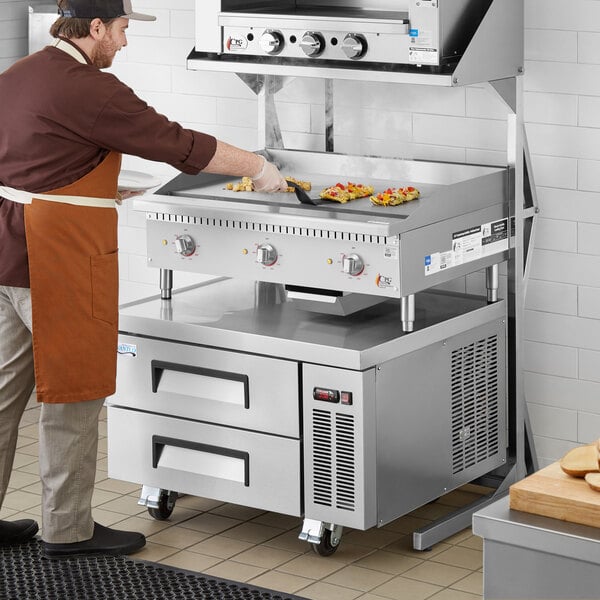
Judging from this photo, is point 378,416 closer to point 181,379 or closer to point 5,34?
point 181,379

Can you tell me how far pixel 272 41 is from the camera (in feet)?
13.4

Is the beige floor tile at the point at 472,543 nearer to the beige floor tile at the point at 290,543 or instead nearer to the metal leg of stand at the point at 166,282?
the beige floor tile at the point at 290,543

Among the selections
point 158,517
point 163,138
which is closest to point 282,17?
point 163,138

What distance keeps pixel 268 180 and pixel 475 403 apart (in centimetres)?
102

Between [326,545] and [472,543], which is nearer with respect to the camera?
[326,545]

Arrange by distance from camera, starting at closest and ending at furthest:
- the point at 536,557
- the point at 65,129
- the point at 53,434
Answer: the point at 536,557 < the point at 65,129 < the point at 53,434

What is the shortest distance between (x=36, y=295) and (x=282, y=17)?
3.84 ft

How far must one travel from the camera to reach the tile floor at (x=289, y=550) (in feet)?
12.3

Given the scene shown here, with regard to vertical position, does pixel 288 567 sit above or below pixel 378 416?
below

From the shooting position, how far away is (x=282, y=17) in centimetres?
407

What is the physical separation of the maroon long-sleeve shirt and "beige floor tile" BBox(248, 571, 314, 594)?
1.17 metres

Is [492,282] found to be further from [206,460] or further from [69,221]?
[69,221]

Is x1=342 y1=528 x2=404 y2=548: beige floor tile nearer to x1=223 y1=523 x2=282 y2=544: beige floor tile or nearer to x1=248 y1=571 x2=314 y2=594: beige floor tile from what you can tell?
x1=223 y1=523 x2=282 y2=544: beige floor tile

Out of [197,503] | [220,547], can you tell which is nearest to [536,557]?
[220,547]
